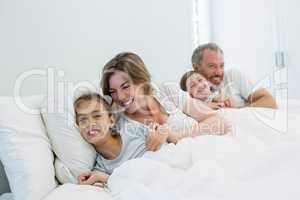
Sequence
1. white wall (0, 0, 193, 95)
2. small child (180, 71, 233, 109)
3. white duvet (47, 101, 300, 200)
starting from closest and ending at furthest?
white duvet (47, 101, 300, 200) → white wall (0, 0, 193, 95) → small child (180, 71, 233, 109)

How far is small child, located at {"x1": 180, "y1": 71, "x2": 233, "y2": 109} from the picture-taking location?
1733mm

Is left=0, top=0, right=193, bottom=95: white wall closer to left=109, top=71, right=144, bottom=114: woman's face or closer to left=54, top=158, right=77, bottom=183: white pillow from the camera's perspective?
left=109, top=71, right=144, bottom=114: woman's face

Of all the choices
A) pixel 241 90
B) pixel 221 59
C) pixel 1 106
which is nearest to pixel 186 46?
pixel 221 59

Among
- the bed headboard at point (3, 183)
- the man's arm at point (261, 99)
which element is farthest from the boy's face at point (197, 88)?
the bed headboard at point (3, 183)

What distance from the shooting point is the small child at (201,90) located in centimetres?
173

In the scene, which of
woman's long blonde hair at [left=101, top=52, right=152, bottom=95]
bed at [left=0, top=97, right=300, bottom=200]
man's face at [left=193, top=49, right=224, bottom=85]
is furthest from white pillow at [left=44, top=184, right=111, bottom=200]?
man's face at [left=193, top=49, right=224, bottom=85]

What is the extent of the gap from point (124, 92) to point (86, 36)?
529mm

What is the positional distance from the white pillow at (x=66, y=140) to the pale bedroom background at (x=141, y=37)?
0.92 ft

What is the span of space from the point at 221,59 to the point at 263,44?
75 cm

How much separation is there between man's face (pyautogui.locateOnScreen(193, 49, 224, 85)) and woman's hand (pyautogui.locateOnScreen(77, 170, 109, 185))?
95cm

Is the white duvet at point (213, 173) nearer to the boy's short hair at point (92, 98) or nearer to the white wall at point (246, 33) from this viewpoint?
the boy's short hair at point (92, 98)

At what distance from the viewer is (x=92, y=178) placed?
1.16 metres

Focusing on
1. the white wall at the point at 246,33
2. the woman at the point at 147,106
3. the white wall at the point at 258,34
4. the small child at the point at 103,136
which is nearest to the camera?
the small child at the point at 103,136

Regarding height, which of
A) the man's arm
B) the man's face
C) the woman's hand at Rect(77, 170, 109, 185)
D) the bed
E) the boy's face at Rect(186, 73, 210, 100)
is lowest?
the woman's hand at Rect(77, 170, 109, 185)
